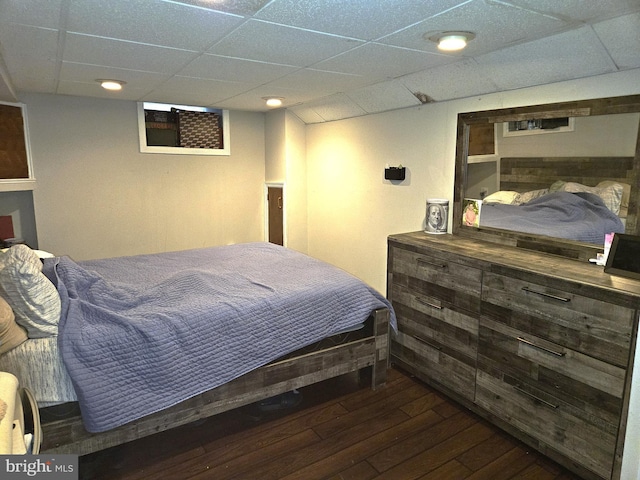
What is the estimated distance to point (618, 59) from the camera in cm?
192

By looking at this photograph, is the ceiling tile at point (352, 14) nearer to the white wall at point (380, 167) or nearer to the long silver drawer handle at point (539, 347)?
the white wall at point (380, 167)

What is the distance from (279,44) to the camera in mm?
2043

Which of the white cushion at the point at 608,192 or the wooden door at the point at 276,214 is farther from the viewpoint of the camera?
the wooden door at the point at 276,214

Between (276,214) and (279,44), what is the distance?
2766 mm

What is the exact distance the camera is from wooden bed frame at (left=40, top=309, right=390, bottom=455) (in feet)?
5.87

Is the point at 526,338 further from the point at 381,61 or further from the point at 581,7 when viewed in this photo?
the point at 381,61

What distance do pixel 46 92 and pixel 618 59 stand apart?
409 cm

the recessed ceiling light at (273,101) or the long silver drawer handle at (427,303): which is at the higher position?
the recessed ceiling light at (273,101)

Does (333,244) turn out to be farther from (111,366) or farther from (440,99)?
(111,366)

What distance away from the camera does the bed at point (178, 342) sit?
69.3 inches

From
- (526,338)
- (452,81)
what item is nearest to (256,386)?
(526,338)

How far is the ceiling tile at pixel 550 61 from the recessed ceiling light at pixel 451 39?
0.32m

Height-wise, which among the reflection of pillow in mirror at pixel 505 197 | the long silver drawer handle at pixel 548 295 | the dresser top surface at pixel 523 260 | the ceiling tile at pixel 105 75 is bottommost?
the long silver drawer handle at pixel 548 295

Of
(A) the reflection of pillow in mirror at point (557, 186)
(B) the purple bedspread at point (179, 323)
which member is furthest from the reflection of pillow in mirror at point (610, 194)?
(B) the purple bedspread at point (179, 323)
